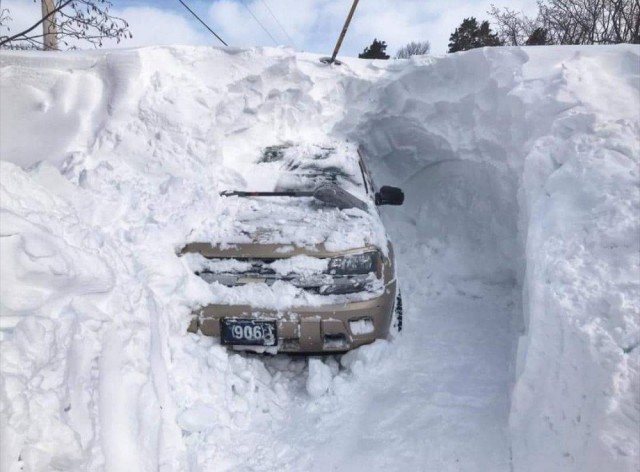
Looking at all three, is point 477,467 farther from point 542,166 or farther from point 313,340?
point 542,166

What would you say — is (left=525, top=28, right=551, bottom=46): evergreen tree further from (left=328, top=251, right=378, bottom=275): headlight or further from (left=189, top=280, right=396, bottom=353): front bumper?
(left=189, top=280, right=396, bottom=353): front bumper

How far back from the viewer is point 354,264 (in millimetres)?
3477

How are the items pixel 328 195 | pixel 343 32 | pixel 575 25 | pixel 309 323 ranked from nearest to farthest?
1. pixel 309 323
2. pixel 328 195
3. pixel 343 32
4. pixel 575 25

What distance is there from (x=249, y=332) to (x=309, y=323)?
1.37 ft

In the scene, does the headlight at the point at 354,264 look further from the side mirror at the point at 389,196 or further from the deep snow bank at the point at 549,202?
the side mirror at the point at 389,196

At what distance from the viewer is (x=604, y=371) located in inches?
88.6

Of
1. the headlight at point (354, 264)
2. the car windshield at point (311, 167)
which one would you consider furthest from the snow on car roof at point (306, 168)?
the headlight at point (354, 264)

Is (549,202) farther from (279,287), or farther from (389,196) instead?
(279,287)

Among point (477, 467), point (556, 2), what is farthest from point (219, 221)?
point (556, 2)

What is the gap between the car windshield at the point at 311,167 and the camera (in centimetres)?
466

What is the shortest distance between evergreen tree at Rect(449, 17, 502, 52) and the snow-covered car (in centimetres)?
1990

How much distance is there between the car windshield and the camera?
4.66 metres

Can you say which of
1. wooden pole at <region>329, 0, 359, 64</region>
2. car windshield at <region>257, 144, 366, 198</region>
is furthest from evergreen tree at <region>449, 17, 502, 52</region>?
car windshield at <region>257, 144, 366, 198</region>

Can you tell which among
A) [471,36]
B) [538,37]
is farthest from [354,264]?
[471,36]
